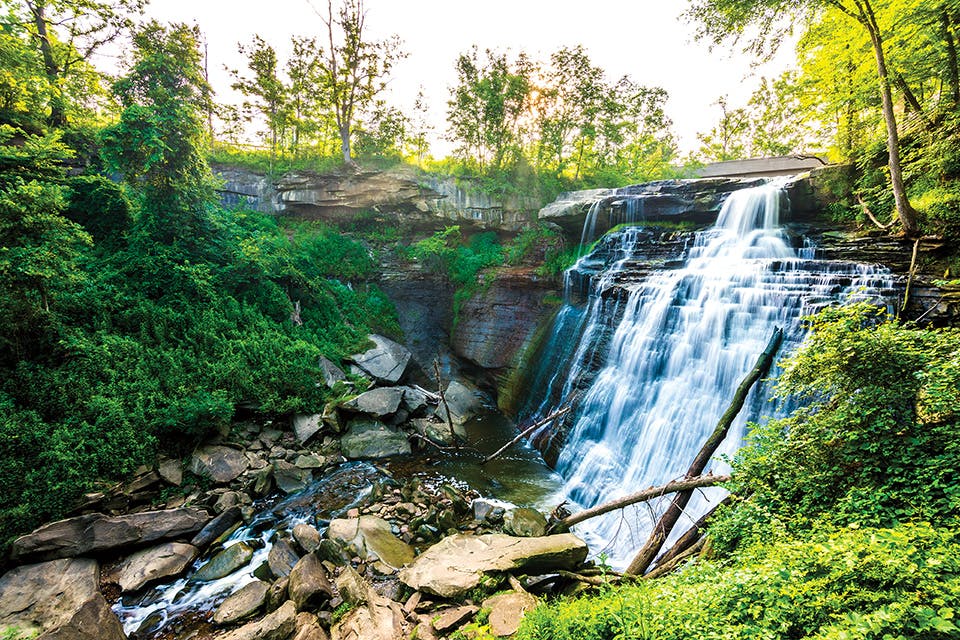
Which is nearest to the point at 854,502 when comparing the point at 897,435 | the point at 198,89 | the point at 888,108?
the point at 897,435

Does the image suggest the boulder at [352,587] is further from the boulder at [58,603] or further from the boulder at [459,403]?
the boulder at [459,403]

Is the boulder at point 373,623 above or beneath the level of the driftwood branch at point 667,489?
beneath

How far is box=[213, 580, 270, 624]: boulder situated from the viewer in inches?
216

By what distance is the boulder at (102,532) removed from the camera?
6.11 meters

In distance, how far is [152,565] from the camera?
6430mm

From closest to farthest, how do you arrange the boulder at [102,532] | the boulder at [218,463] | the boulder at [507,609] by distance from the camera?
the boulder at [507,609]
the boulder at [102,532]
the boulder at [218,463]

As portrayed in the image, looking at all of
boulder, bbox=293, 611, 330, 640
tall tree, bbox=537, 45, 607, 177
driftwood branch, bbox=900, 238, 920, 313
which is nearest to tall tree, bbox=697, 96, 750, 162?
tall tree, bbox=537, 45, 607, 177

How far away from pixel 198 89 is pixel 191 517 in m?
14.0

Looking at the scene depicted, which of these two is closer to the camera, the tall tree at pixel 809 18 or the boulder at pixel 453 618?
the boulder at pixel 453 618

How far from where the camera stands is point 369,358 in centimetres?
1437

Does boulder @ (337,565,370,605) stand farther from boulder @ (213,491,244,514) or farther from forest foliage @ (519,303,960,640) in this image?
boulder @ (213,491,244,514)

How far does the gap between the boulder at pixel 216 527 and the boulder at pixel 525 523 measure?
5.86 metres

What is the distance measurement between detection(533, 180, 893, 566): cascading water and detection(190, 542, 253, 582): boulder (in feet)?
22.1

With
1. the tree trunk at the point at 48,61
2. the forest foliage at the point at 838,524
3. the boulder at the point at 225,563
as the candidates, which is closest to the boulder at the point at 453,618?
the forest foliage at the point at 838,524
